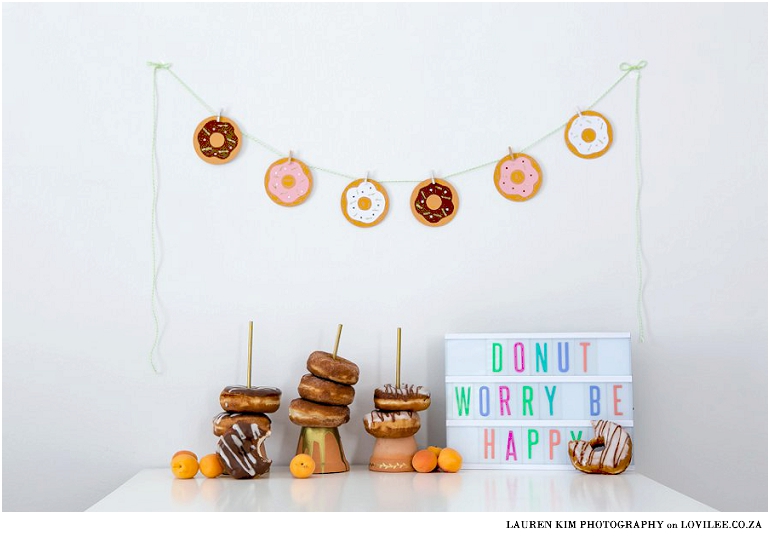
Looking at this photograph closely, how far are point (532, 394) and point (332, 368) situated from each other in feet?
1.34

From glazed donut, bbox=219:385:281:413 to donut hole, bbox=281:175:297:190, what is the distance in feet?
1.47

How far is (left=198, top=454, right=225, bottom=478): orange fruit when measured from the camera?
1.53 metres

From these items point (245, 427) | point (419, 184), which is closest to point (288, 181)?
point (419, 184)

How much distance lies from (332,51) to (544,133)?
1.67 ft

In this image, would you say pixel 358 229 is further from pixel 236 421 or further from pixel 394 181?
pixel 236 421

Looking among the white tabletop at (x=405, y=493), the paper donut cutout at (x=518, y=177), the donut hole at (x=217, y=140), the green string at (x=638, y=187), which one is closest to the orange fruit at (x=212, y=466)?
the white tabletop at (x=405, y=493)

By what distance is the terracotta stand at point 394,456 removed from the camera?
5.22 ft

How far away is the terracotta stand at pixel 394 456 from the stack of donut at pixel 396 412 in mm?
18

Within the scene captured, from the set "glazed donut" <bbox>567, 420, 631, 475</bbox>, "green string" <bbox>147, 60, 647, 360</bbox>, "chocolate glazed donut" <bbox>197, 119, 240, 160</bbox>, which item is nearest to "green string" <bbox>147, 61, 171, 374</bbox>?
"green string" <bbox>147, 60, 647, 360</bbox>

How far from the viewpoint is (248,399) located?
158cm

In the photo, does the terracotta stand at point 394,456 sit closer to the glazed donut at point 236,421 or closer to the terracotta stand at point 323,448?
the terracotta stand at point 323,448

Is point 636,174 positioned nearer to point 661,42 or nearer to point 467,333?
point 661,42

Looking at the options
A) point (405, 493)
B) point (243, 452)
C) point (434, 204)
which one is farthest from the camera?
point (434, 204)

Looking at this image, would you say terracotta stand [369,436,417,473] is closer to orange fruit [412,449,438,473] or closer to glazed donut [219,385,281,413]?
orange fruit [412,449,438,473]
